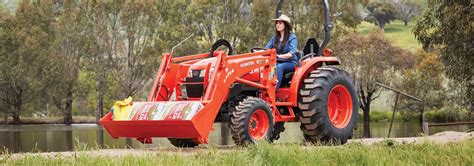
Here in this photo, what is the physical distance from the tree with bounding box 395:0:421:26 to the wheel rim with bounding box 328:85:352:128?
146 metres

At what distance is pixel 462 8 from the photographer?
21562 millimetres

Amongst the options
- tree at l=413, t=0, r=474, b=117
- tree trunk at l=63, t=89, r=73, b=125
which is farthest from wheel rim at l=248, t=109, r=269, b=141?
tree trunk at l=63, t=89, r=73, b=125

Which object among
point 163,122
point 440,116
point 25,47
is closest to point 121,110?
point 163,122

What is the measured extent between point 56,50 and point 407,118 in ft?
102

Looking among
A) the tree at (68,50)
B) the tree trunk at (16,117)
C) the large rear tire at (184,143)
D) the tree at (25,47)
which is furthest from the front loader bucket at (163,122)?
the tree trunk at (16,117)

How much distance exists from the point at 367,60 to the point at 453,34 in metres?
36.6

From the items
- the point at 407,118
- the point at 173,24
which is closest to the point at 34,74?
the point at 173,24

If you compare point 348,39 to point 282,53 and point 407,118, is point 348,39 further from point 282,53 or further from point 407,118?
point 282,53

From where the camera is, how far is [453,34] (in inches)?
933

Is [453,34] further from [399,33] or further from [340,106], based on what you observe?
[399,33]

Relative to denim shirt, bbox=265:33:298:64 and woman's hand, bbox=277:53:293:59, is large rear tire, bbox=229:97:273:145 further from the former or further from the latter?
denim shirt, bbox=265:33:298:64

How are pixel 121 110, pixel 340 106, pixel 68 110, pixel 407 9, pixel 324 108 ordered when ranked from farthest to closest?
pixel 407 9
pixel 68 110
pixel 340 106
pixel 324 108
pixel 121 110

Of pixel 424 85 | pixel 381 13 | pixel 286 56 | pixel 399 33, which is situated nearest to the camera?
pixel 286 56

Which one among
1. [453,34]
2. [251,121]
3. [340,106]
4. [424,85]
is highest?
[453,34]
